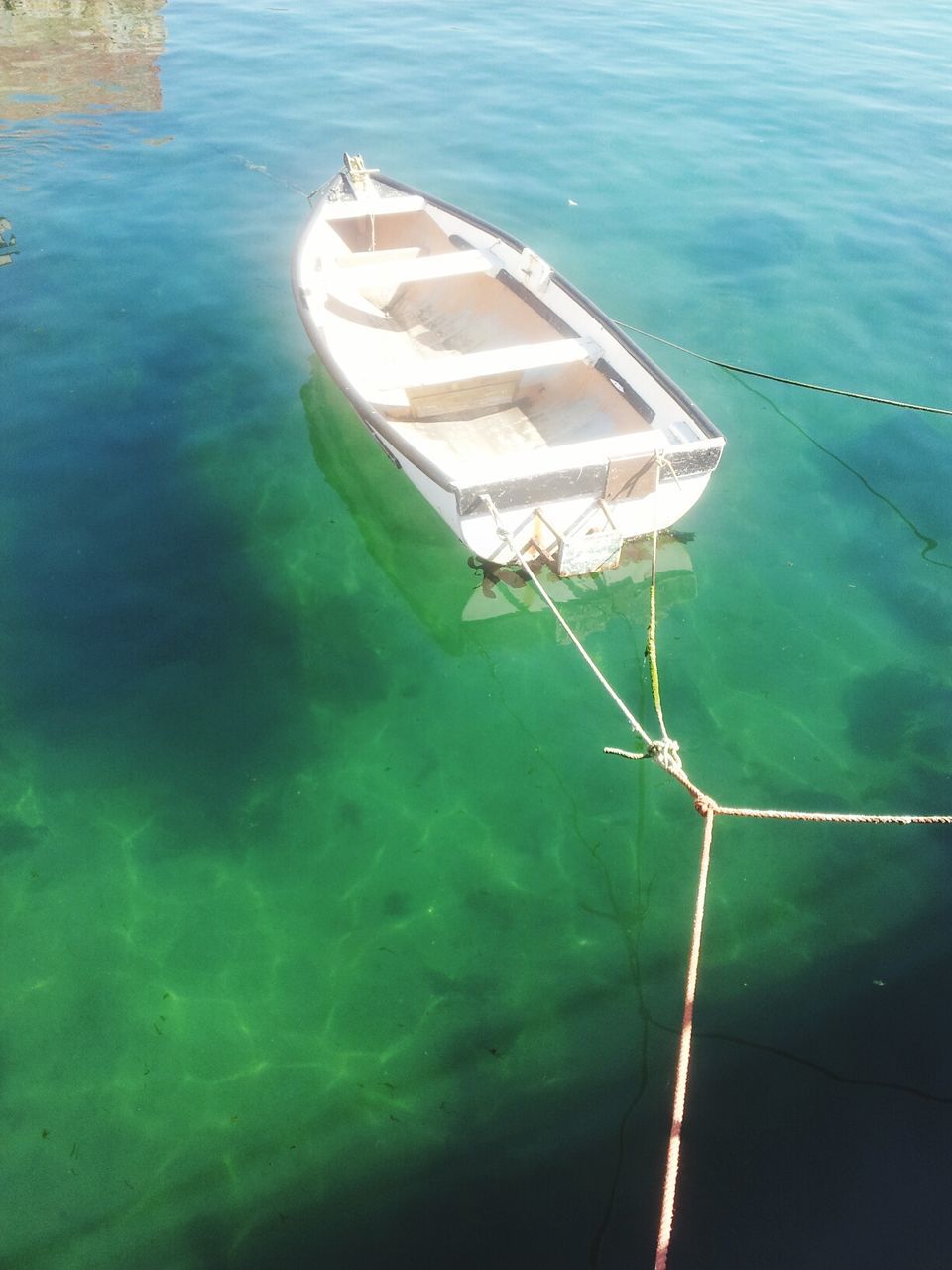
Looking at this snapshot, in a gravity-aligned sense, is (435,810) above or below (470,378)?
below

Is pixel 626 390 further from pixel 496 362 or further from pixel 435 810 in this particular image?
pixel 435 810

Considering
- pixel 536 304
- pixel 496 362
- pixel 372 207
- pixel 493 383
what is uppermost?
pixel 372 207

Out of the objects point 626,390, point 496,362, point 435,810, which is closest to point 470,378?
point 496,362

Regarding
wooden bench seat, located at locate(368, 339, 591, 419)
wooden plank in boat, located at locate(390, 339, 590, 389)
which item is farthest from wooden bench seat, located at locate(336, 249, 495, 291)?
wooden plank in boat, located at locate(390, 339, 590, 389)

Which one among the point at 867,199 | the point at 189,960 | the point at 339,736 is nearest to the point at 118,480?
the point at 339,736

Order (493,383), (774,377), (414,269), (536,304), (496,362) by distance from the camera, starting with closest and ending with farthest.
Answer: (496,362)
(493,383)
(536,304)
(414,269)
(774,377)
